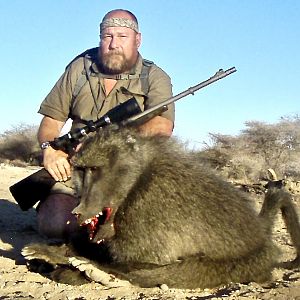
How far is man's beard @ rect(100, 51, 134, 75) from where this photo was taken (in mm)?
5543

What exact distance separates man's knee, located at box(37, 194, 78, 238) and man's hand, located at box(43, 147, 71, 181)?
54cm

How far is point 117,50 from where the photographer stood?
5543 mm

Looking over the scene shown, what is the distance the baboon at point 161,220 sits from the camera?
366cm

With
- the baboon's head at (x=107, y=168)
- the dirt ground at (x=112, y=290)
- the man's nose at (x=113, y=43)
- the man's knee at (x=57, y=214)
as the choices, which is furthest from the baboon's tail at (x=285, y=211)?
the man's nose at (x=113, y=43)

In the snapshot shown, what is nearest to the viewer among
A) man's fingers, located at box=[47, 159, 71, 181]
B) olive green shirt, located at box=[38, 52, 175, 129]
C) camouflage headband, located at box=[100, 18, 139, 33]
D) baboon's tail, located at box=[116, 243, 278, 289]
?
baboon's tail, located at box=[116, 243, 278, 289]

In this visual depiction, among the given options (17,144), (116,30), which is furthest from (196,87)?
(17,144)

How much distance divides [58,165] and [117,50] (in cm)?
140

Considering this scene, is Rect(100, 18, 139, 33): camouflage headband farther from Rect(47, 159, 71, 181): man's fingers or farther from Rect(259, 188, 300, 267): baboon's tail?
Rect(259, 188, 300, 267): baboon's tail

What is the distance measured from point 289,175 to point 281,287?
11086 mm

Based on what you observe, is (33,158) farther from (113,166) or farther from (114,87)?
(113,166)

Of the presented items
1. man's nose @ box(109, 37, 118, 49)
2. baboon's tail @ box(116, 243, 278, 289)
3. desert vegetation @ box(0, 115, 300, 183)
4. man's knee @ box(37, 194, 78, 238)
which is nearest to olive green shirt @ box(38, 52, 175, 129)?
man's nose @ box(109, 37, 118, 49)

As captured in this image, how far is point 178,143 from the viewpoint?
4207 mm

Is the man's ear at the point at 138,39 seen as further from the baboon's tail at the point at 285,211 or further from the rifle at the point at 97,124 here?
the baboon's tail at the point at 285,211

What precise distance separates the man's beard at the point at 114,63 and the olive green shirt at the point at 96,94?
0.10 metres
